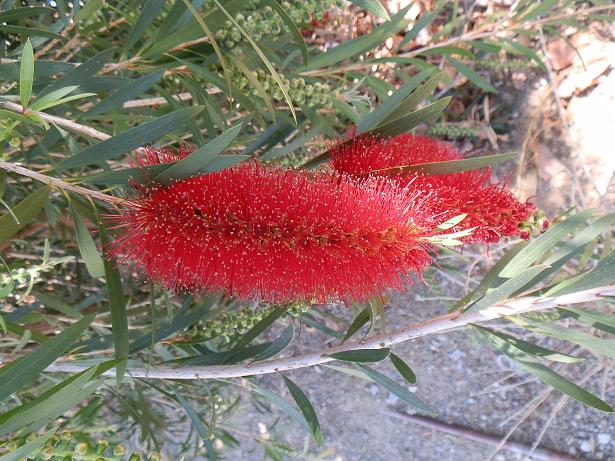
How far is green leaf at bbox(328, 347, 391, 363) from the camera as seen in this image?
1.24 meters

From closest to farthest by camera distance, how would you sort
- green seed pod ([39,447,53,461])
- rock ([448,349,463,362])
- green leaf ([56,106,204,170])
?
green seed pod ([39,447,53,461]) < green leaf ([56,106,204,170]) < rock ([448,349,463,362])

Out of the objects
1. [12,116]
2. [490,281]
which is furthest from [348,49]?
[12,116]

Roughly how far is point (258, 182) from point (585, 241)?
2.53 feet

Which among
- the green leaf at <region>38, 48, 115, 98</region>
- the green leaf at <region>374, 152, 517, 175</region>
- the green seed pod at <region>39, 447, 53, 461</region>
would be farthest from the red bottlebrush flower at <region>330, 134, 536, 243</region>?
Answer: the green seed pod at <region>39, 447, 53, 461</region>

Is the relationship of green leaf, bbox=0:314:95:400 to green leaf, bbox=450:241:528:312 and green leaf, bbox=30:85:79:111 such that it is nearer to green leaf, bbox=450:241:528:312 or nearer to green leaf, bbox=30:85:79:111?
green leaf, bbox=30:85:79:111

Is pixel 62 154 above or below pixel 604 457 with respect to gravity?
above

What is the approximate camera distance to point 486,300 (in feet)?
3.79

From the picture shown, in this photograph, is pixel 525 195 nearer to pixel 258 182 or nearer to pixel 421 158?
pixel 421 158

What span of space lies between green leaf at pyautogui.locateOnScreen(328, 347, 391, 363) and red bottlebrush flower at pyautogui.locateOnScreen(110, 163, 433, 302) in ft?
0.72

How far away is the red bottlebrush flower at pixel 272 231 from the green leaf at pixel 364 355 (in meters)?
0.22

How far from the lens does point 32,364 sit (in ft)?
3.10

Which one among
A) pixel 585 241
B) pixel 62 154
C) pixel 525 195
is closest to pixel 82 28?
pixel 62 154

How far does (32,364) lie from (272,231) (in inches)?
17.8

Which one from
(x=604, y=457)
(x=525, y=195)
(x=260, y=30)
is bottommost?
(x=604, y=457)
